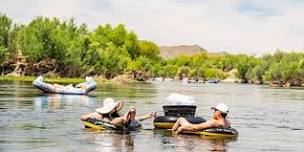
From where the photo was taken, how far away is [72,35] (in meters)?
140

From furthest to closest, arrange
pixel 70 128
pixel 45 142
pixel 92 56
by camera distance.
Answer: pixel 92 56
pixel 70 128
pixel 45 142

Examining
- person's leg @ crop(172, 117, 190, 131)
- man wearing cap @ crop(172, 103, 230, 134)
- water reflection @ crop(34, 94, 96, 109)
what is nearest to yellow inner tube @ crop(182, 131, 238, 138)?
man wearing cap @ crop(172, 103, 230, 134)

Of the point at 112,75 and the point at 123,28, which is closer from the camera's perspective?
the point at 112,75

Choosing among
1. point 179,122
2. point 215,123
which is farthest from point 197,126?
point 179,122

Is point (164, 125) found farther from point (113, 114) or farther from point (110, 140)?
point (110, 140)

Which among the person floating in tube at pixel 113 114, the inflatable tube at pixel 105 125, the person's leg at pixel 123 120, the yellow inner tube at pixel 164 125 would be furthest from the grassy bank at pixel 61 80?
the person's leg at pixel 123 120

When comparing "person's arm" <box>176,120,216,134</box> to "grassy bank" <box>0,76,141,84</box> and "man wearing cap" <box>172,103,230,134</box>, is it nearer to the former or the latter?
"man wearing cap" <box>172,103,230,134</box>

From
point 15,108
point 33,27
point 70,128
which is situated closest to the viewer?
point 70,128

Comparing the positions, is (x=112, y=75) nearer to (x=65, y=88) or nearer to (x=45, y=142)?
(x=65, y=88)

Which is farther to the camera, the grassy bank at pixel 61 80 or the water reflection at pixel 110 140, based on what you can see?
the grassy bank at pixel 61 80

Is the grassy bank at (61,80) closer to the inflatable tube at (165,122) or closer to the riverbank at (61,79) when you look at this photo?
the riverbank at (61,79)

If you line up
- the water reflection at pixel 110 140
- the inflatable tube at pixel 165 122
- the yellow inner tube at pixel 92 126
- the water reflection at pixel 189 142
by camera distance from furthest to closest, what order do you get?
the inflatable tube at pixel 165 122
the yellow inner tube at pixel 92 126
the water reflection at pixel 189 142
the water reflection at pixel 110 140

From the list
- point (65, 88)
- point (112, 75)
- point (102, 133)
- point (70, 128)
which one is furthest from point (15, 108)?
point (112, 75)

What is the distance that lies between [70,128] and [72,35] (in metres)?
112
